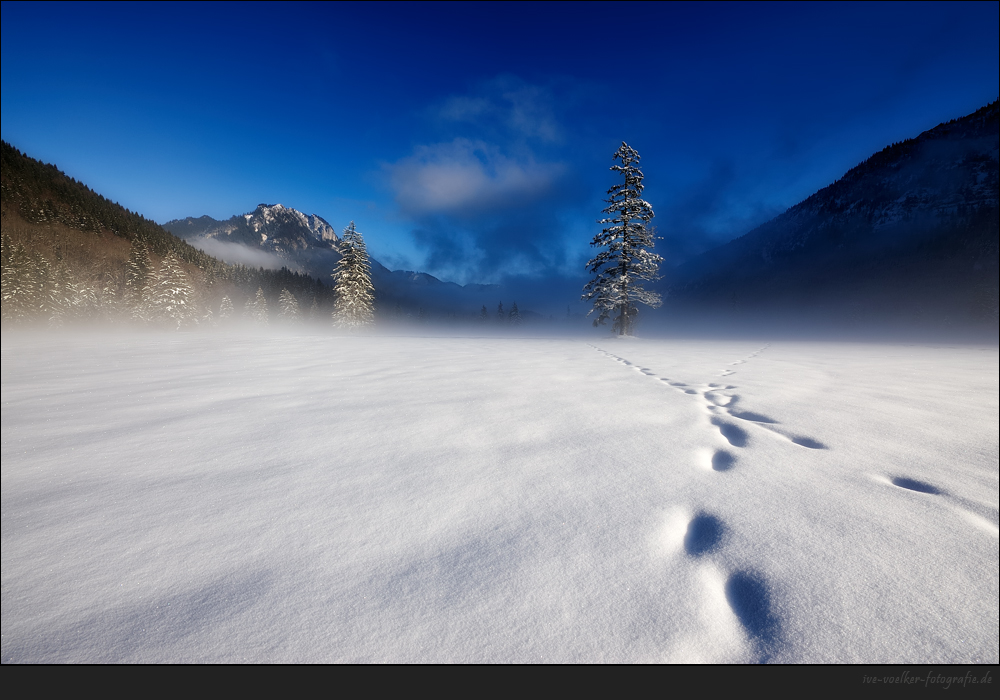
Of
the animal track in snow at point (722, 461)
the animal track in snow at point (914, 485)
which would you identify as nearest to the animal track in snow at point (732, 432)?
the animal track in snow at point (722, 461)

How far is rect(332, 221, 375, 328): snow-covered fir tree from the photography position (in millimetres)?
27859

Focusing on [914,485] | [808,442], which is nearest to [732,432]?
[808,442]

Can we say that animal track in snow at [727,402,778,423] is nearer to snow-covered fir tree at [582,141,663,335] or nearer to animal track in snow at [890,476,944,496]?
animal track in snow at [890,476,944,496]

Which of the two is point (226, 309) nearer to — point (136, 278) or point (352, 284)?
point (136, 278)

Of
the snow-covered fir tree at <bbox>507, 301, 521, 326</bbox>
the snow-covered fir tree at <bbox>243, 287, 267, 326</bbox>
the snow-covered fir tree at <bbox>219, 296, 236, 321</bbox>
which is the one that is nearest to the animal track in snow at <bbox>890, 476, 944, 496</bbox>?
the snow-covered fir tree at <bbox>243, 287, 267, 326</bbox>

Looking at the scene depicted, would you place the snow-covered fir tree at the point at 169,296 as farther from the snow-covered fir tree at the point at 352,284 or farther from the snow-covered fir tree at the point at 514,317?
the snow-covered fir tree at the point at 514,317

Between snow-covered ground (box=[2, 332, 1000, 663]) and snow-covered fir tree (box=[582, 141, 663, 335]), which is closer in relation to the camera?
snow-covered ground (box=[2, 332, 1000, 663])

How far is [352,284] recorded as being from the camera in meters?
28.2

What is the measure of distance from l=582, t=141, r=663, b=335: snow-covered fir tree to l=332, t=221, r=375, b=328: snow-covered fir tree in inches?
794

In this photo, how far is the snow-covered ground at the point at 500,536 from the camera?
0.90m

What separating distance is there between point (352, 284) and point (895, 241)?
10948cm

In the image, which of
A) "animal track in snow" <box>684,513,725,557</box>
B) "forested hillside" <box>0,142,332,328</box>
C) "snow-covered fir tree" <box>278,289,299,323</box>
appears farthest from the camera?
"snow-covered fir tree" <box>278,289,299,323</box>

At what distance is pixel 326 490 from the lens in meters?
1.58
